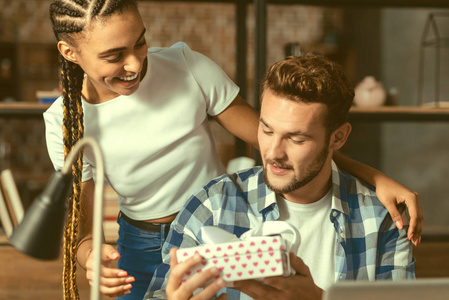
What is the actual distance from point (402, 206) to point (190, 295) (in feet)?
2.09

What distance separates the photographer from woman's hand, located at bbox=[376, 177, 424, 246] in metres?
1.21

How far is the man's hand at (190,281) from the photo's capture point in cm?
86

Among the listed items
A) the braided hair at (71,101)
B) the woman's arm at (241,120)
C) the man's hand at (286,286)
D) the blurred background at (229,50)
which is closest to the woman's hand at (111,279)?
the braided hair at (71,101)

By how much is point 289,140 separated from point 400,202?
29 cm

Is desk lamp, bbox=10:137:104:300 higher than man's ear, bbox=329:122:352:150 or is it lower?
higher

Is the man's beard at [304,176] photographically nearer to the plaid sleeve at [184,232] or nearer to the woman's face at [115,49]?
the plaid sleeve at [184,232]

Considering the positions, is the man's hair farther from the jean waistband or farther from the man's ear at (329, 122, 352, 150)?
the jean waistband

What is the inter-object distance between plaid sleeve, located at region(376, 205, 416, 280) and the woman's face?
2.30ft

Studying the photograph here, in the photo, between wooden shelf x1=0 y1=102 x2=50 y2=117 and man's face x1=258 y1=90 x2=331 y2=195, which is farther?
wooden shelf x1=0 y1=102 x2=50 y2=117

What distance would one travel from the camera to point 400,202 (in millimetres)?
1241

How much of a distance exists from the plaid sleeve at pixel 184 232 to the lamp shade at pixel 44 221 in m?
0.60

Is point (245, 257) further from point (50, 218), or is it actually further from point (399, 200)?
point (399, 200)

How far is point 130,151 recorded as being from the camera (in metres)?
1.37

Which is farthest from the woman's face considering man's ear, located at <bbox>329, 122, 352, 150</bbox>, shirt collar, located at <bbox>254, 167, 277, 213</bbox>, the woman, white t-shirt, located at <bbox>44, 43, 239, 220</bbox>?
man's ear, located at <bbox>329, 122, 352, 150</bbox>
